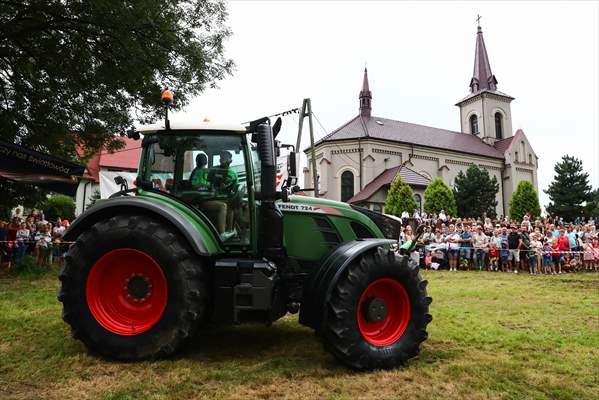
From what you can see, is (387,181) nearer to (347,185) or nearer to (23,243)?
(347,185)

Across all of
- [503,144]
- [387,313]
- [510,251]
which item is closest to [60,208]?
[510,251]

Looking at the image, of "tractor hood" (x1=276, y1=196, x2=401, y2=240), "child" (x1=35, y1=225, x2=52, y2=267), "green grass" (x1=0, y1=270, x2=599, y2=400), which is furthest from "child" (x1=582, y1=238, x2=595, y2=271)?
"child" (x1=35, y1=225, x2=52, y2=267)

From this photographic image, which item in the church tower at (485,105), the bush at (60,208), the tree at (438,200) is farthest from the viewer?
the church tower at (485,105)

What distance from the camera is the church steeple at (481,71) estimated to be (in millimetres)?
57188

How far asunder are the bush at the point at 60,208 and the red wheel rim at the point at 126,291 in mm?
32958

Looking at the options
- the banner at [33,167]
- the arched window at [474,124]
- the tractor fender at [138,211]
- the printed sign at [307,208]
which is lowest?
the tractor fender at [138,211]

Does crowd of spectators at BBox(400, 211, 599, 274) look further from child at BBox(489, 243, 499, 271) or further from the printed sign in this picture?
the printed sign

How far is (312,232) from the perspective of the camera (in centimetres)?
449

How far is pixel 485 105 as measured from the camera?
56.0m

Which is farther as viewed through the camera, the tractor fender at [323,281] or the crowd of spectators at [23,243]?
the crowd of spectators at [23,243]

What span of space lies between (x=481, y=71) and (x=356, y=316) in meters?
62.2

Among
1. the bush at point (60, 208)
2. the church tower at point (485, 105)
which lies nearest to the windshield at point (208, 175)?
the bush at point (60, 208)

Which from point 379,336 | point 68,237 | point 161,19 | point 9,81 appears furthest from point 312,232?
point 9,81

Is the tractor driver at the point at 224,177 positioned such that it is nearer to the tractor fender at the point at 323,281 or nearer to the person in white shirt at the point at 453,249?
the tractor fender at the point at 323,281
